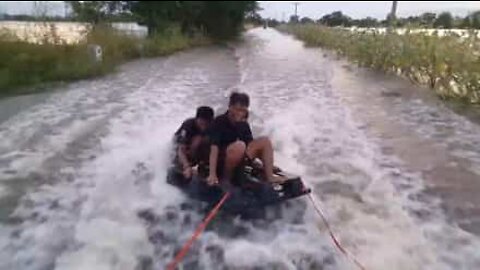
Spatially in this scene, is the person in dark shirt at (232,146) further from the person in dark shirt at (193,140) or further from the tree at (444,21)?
the tree at (444,21)

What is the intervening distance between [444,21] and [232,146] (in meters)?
10.9

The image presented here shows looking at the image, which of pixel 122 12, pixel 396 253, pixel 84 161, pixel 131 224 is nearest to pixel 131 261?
pixel 131 224

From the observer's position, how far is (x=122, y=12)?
2997 cm

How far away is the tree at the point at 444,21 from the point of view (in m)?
13.7

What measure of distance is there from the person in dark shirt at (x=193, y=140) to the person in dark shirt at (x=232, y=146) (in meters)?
0.27

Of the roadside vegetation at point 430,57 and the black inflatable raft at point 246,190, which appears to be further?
the roadside vegetation at point 430,57

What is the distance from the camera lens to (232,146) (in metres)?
5.33

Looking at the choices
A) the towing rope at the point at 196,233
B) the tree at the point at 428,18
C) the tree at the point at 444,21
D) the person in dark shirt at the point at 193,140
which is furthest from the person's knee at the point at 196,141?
the tree at the point at 428,18

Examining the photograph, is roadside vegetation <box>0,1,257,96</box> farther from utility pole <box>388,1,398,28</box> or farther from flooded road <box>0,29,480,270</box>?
utility pole <box>388,1,398,28</box>

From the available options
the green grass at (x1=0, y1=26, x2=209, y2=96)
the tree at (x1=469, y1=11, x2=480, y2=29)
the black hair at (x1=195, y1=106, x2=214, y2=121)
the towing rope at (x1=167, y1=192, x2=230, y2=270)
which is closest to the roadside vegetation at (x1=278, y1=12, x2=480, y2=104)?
the tree at (x1=469, y1=11, x2=480, y2=29)

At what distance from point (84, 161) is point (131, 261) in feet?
9.81

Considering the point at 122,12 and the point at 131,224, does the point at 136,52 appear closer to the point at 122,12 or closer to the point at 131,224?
the point at 122,12

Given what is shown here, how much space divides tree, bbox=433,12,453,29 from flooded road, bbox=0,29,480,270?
2513mm

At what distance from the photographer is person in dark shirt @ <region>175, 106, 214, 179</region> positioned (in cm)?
577
